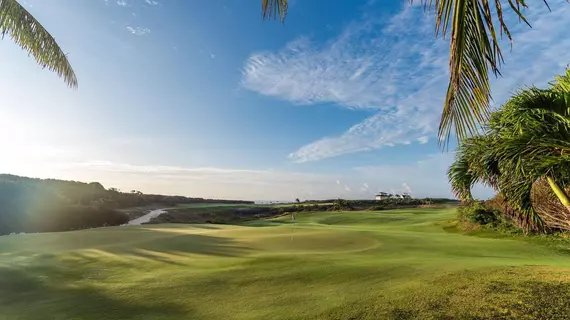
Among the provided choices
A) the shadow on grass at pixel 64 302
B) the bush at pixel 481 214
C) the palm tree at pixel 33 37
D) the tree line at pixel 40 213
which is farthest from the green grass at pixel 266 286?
the tree line at pixel 40 213

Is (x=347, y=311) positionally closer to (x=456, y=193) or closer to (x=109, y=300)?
(x=109, y=300)

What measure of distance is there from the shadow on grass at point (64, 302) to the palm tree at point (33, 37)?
7.61 metres

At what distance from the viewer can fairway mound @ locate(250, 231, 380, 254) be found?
1116 centimetres

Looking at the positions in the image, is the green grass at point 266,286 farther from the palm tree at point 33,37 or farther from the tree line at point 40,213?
the tree line at point 40,213

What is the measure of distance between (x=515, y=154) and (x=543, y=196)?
6.73 meters

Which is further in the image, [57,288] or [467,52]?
[57,288]

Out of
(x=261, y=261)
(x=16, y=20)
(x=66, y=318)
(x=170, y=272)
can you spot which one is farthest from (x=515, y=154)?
(x=16, y=20)

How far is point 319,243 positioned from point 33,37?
12304mm

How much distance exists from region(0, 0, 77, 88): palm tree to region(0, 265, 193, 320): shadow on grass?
761 centimetres

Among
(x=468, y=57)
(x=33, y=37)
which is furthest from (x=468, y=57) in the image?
(x=33, y=37)

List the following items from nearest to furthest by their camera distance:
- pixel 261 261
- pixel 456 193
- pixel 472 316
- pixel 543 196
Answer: pixel 472 316
pixel 261 261
pixel 456 193
pixel 543 196

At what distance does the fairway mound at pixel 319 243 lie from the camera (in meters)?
11.2

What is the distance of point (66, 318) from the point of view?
5105 mm

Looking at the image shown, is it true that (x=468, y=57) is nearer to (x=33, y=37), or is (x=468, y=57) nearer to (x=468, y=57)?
(x=468, y=57)
